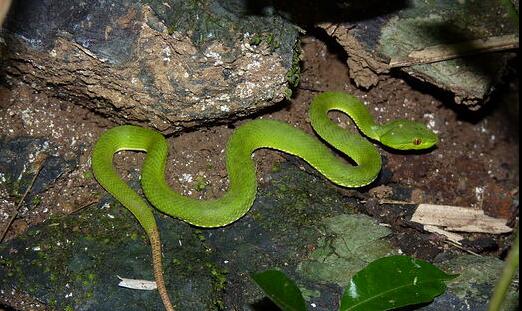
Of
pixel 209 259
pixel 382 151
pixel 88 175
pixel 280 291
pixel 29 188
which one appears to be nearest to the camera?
pixel 280 291

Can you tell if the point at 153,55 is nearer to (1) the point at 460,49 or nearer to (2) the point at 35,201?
(2) the point at 35,201

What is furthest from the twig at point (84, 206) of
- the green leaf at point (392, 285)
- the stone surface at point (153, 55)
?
the green leaf at point (392, 285)

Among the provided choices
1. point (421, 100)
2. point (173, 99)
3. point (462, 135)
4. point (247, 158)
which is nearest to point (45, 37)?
point (173, 99)

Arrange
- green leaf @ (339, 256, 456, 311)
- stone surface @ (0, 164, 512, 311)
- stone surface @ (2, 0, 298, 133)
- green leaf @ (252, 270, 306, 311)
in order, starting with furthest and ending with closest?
stone surface @ (2, 0, 298, 133) < stone surface @ (0, 164, 512, 311) < green leaf @ (339, 256, 456, 311) < green leaf @ (252, 270, 306, 311)

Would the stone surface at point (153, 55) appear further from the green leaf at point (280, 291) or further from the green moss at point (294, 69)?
the green leaf at point (280, 291)

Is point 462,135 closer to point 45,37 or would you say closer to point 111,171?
point 111,171

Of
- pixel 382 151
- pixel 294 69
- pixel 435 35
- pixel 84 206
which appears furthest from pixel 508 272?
pixel 382 151

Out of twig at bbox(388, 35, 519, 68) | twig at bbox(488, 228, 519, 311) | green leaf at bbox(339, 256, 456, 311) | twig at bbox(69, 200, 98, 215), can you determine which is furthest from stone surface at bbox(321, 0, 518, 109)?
twig at bbox(488, 228, 519, 311)

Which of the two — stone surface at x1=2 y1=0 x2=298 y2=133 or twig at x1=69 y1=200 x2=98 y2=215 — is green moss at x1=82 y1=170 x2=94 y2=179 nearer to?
twig at x1=69 y1=200 x2=98 y2=215
